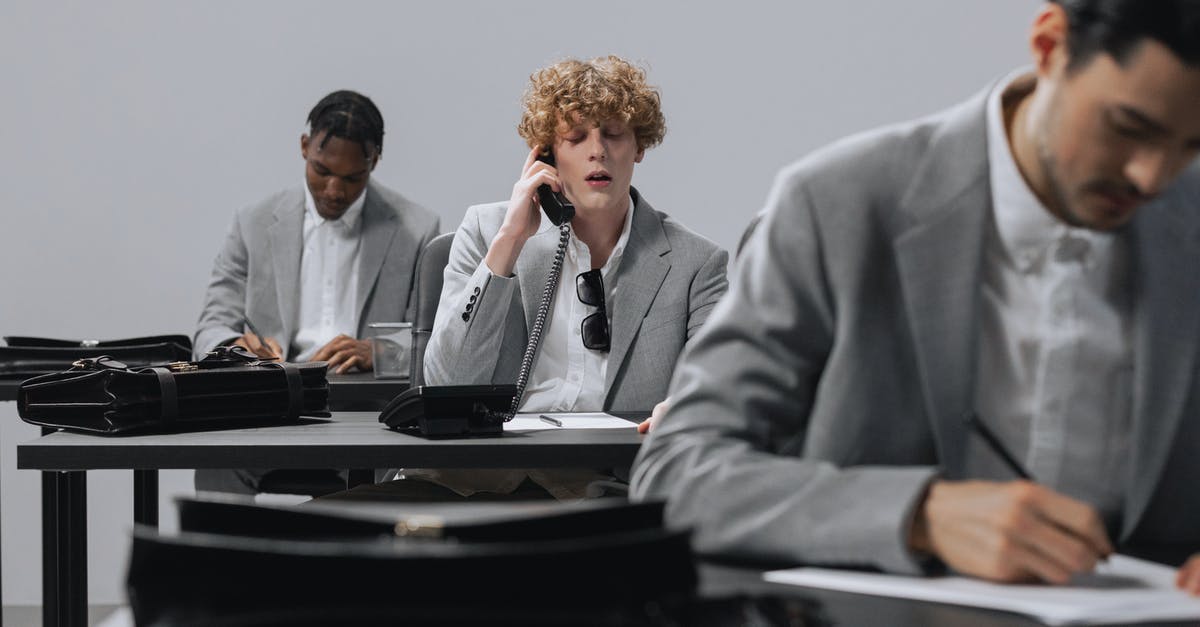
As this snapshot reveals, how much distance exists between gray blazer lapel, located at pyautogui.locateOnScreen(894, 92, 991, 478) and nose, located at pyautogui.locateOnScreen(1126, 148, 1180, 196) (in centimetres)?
15

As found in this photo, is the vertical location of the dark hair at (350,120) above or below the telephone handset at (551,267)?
above

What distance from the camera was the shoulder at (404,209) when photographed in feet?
14.6

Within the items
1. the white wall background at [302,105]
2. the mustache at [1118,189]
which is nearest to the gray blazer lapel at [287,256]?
the white wall background at [302,105]

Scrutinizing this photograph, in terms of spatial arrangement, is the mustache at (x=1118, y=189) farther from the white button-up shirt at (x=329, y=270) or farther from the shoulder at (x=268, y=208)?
the shoulder at (x=268, y=208)

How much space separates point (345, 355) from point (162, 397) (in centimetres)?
152

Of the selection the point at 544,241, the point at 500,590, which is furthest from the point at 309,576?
the point at 544,241

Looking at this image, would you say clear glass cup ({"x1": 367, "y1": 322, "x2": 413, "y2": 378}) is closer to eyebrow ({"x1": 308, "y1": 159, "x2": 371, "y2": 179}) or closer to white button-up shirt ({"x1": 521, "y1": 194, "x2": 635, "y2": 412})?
white button-up shirt ({"x1": 521, "y1": 194, "x2": 635, "y2": 412})

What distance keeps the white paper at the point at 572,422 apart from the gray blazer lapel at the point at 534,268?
1.10 ft

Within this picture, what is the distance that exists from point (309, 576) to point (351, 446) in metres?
1.51

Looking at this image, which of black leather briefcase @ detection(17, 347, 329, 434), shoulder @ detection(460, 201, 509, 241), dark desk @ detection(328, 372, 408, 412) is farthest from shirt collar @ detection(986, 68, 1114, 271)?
dark desk @ detection(328, 372, 408, 412)

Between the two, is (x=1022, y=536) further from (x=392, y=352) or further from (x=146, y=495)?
(x=392, y=352)

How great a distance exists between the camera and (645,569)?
704mm

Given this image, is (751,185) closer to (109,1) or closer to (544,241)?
(544,241)

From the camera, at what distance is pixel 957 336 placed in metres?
1.11
